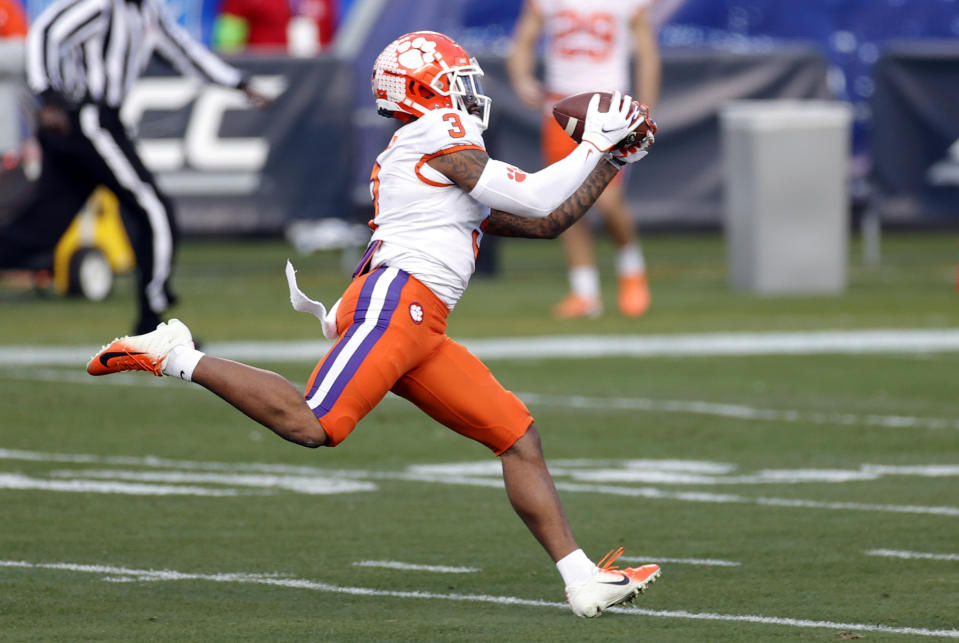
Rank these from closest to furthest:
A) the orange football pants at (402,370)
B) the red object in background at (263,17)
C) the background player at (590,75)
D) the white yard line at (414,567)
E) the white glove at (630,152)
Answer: the orange football pants at (402,370) → the white glove at (630,152) → the white yard line at (414,567) → the background player at (590,75) → the red object in background at (263,17)

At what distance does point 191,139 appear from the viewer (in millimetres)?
16062

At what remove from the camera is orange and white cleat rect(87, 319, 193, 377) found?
5133 millimetres

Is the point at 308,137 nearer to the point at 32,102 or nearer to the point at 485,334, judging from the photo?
the point at 32,102

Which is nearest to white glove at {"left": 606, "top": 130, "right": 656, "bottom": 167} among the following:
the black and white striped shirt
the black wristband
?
the black wristband

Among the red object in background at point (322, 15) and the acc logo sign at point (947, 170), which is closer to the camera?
the acc logo sign at point (947, 170)

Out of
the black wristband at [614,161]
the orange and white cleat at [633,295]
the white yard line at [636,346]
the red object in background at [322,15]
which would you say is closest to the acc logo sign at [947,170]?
the orange and white cleat at [633,295]

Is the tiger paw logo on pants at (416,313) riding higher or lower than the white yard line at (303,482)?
higher

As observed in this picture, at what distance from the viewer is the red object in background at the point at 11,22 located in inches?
647

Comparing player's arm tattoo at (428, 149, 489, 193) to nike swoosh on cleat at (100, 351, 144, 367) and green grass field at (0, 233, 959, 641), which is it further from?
green grass field at (0, 233, 959, 641)

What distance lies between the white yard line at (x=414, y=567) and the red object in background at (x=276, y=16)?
15.1 metres

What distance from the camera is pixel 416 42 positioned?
17.7 feet

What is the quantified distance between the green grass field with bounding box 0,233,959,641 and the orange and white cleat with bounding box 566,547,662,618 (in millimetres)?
49

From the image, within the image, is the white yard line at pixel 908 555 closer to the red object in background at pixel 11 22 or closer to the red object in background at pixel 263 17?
the red object in background at pixel 11 22

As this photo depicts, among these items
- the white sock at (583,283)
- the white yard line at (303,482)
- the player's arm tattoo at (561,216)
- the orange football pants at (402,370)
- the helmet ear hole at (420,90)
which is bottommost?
the white sock at (583,283)
